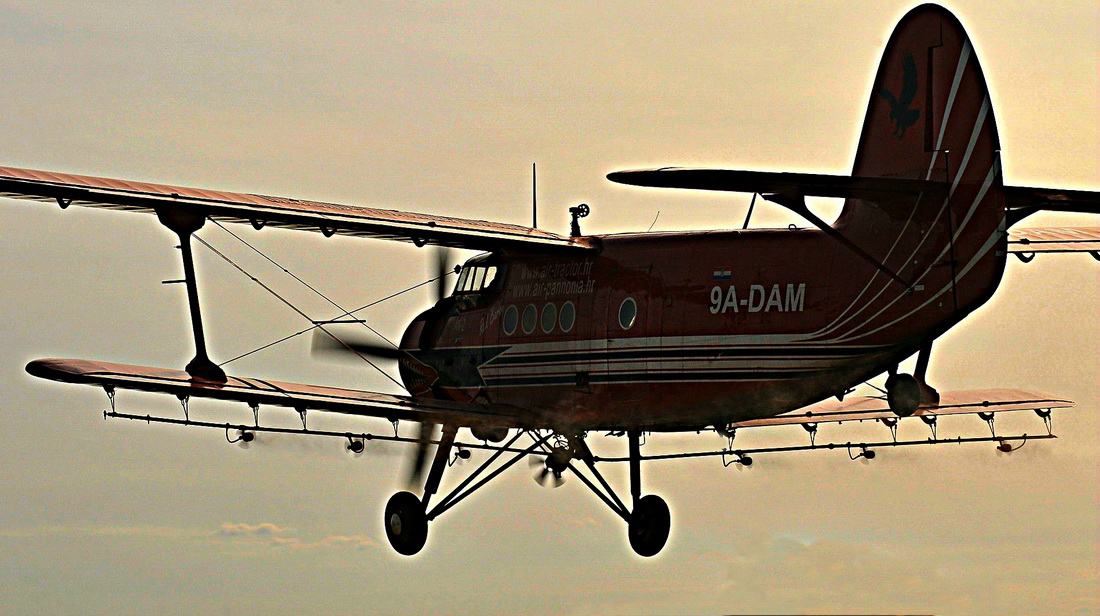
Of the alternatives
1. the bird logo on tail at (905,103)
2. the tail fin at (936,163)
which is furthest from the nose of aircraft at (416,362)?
the bird logo on tail at (905,103)

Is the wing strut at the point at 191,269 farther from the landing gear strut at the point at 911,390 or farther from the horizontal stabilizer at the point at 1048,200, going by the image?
the horizontal stabilizer at the point at 1048,200

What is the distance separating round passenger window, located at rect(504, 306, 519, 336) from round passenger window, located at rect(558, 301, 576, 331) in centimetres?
127

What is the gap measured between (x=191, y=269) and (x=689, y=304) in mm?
7386

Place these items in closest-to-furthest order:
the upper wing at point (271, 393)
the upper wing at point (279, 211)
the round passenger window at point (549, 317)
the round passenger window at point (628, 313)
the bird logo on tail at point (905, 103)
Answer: the bird logo on tail at point (905, 103) → the upper wing at point (271, 393) → the upper wing at point (279, 211) → the round passenger window at point (628, 313) → the round passenger window at point (549, 317)

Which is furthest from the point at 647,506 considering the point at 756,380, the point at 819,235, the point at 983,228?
the point at 983,228

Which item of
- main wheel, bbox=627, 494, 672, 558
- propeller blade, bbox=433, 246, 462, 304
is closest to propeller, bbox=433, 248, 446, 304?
propeller blade, bbox=433, 246, 462, 304

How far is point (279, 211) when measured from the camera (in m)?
27.7

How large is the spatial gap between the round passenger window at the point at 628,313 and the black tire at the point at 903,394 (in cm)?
435

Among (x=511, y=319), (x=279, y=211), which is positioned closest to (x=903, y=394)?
(x=511, y=319)

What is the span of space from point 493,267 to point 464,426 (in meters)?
3.05

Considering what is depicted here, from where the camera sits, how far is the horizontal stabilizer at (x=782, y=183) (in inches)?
846

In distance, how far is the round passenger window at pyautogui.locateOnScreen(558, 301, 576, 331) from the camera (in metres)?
28.7

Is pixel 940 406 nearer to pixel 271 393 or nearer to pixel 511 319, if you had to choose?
pixel 511 319

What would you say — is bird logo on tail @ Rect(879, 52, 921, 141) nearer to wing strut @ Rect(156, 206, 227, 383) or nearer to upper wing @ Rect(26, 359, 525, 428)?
upper wing @ Rect(26, 359, 525, 428)
